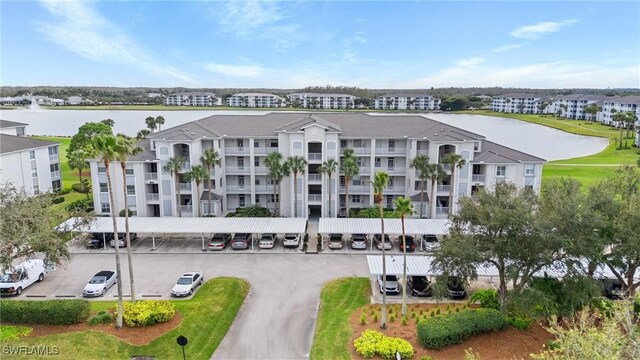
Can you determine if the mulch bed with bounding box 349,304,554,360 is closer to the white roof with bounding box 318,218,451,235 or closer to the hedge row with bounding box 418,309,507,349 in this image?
the hedge row with bounding box 418,309,507,349

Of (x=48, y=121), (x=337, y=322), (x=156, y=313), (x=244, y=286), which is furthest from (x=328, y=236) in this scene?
(x=48, y=121)

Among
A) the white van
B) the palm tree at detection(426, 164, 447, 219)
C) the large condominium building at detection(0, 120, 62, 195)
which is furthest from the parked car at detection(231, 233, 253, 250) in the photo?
the large condominium building at detection(0, 120, 62, 195)

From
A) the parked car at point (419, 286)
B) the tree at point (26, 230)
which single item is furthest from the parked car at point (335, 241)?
the tree at point (26, 230)

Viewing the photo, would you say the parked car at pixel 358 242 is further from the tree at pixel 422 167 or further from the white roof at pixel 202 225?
the tree at pixel 422 167

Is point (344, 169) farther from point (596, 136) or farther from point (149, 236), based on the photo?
point (596, 136)

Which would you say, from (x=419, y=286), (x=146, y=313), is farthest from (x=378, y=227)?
(x=146, y=313)

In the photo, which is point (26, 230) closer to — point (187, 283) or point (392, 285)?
point (187, 283)
